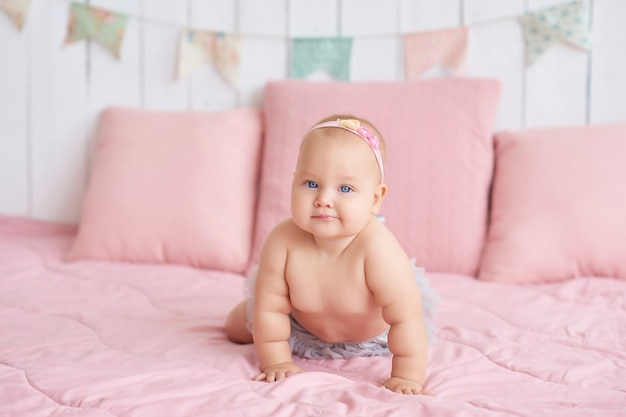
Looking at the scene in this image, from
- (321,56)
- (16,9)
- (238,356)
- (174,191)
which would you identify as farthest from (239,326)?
(16,9)

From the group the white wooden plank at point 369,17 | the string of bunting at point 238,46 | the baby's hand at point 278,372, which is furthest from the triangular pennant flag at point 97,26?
the baby's hand at point 278,372

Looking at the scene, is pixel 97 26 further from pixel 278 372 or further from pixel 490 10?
pixel 278 372

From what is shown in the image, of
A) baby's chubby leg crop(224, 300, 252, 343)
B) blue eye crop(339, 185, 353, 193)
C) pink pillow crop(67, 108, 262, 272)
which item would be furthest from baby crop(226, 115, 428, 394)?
pink pillow crop(67, 108, 262, 272)

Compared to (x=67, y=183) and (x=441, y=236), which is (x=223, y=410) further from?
(x=67, y=183)

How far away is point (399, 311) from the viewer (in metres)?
0.98

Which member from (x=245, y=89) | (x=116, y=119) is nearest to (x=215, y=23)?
(x=245, y=89)

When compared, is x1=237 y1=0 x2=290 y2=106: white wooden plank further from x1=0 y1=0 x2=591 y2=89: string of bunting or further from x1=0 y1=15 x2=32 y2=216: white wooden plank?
x1=0 y1=15 x2=32 y2=216: white wooden plank

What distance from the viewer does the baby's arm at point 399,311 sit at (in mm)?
969

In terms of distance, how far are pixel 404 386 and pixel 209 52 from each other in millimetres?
1614

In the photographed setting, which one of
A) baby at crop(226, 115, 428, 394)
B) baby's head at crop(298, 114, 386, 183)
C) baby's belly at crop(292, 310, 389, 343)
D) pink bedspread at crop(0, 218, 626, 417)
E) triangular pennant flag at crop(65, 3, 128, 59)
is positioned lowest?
pink bedspread at crop(0, 218, 626, 417)

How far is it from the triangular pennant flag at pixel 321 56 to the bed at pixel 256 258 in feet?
0.69

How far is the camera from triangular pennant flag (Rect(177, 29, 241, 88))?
2.25m

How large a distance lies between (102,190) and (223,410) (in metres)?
1.33

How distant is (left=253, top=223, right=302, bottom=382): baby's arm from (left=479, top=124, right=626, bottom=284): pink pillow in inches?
34.0
